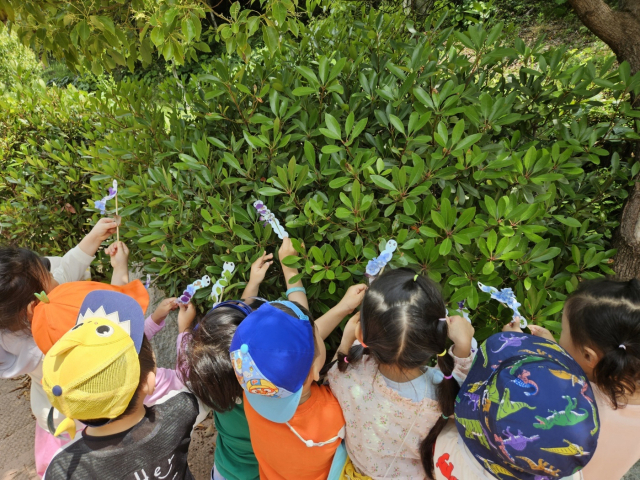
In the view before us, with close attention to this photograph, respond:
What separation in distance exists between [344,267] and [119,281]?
1.39 metres

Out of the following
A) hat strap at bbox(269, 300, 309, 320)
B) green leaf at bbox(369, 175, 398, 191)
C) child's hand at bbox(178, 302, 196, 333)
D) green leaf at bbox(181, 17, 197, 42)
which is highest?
green leaf at bbox(181, 17, 197, 42)

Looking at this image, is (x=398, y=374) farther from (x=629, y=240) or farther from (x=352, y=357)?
(x=629, y=240)

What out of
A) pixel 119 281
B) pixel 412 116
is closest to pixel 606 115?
pixel 412 116

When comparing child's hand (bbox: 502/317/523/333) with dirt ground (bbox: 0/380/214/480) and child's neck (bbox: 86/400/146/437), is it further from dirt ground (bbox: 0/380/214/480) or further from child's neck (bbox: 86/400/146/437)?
dirt ground (bbox: 0/380/214/480)

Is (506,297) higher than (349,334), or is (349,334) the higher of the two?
(506,297)

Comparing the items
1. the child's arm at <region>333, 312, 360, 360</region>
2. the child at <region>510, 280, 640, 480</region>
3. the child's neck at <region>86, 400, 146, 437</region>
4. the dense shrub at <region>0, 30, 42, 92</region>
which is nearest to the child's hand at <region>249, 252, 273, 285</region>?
the child's arm at <region>333, 312, 360, 360</region>

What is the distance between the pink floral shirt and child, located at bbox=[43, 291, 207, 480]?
2.34 ft

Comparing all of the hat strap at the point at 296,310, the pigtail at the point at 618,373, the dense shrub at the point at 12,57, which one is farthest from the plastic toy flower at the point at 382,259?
the dense shrub at the point at 12,57

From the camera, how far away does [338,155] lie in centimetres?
180

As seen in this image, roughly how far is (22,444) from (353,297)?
10.3 ft

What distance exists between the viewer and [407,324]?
139cm

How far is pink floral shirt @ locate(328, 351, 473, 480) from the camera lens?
1.50 metres

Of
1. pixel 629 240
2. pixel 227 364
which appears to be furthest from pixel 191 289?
pixel 629 240

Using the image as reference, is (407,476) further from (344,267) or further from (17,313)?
(17,313)
